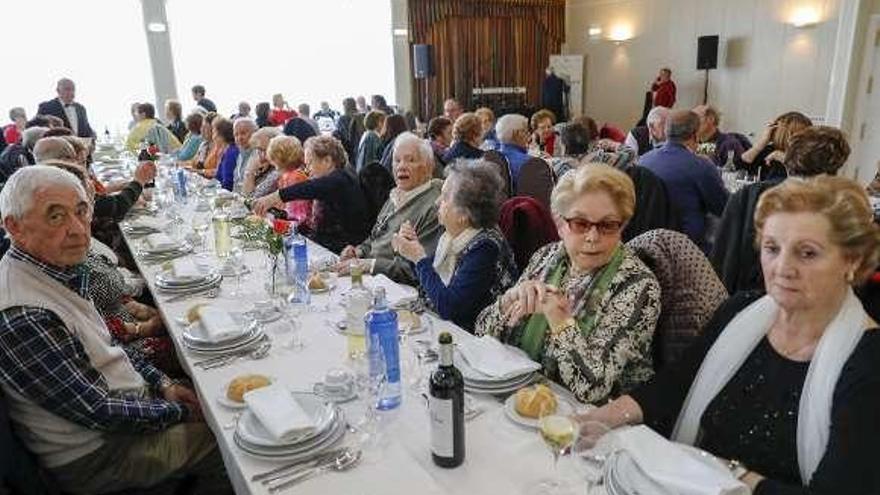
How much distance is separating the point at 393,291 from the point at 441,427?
3.66 ft

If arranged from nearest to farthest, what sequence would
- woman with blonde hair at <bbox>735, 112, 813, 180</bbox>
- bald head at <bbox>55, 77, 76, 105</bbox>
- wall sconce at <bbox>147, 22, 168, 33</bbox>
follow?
woman with blonde hair at <bbox>735, 112, 813, 180</bbox> < bald head at <bbox>55, 77, 76, 105</bbox> < wall sconce at <bbox>147, 22, 168, 33</bbox>

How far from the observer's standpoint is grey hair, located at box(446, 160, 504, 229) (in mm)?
2338

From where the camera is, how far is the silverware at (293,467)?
1.32 meters

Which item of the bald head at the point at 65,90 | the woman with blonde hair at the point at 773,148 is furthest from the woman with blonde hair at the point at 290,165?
the bald head at the point at 65,90

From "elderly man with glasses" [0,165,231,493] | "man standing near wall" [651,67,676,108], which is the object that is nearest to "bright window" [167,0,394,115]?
"man standing near wall" [651,67,676,108]

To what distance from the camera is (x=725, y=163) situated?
19.8ft

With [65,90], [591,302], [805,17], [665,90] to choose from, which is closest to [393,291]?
[591,302]

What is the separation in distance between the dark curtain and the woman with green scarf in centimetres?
1034

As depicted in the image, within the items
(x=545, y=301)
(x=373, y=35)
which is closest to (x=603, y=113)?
(x=373, y=35)

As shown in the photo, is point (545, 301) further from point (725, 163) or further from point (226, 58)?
point (226, 58)

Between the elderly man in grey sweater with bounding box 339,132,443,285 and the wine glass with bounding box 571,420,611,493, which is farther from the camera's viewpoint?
the elderly man in grey sweater with bounding box 339,132,443,285

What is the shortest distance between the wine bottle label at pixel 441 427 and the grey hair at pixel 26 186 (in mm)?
1377

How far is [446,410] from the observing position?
1.28 m

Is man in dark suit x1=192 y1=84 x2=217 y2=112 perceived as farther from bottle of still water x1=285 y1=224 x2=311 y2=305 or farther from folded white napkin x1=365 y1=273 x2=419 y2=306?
folded white napkin x1=365 y1=273 x2=419 y2=306
